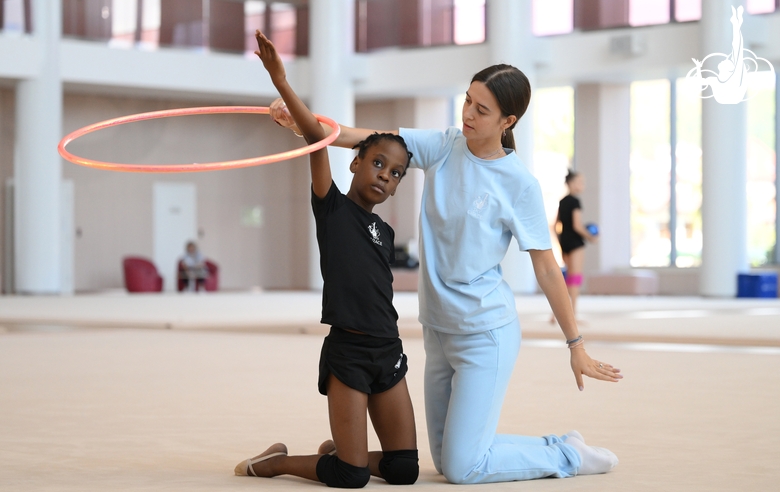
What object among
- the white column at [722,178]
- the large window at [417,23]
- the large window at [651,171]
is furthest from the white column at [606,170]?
the white column at [722,178]

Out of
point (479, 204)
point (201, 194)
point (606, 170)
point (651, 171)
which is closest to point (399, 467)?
point (479, 204)

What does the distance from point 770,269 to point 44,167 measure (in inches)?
565

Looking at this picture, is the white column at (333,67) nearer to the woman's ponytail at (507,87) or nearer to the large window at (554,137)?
the large window at (554,137)

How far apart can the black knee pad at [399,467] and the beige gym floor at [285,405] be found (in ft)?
0.13

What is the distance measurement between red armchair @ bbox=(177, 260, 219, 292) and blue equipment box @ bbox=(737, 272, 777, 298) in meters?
11.2

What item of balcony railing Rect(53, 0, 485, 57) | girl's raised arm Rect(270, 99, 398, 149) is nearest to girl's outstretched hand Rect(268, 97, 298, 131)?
girl's raised arm Rect(270, 99, 398, 149)

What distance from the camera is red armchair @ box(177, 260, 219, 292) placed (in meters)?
21.8

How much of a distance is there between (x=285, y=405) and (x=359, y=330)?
210 centimetres

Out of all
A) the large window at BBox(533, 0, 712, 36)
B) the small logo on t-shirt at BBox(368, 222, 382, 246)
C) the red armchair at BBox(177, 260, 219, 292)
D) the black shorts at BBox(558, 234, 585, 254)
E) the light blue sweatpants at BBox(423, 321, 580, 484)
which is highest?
the large window at BBox(533, 0, 712, 36)

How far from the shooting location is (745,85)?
18.2 metres

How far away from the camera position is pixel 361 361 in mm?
3125

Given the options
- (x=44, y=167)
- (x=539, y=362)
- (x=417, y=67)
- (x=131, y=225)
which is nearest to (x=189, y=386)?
(x=539, y=362)

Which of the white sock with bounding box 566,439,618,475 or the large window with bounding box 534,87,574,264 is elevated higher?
the large window with bounding box 534,87,574,264

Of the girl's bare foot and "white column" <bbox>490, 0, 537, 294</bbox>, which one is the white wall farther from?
the girl's bare foot
